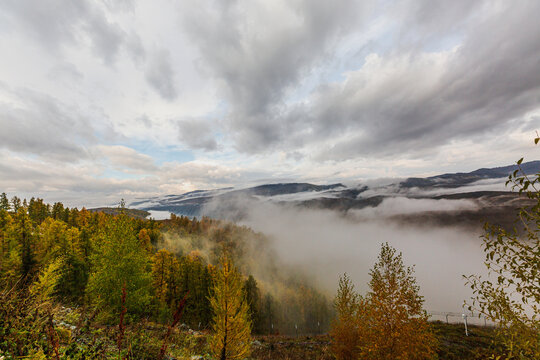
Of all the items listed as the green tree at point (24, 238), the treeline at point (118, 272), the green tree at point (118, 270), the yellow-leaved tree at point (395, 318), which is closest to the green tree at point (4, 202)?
the treeline at point (118, 272)

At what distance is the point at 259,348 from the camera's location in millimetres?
29141

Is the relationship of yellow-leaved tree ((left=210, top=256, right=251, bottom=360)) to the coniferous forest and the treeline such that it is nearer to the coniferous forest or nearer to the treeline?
the coniferous forest

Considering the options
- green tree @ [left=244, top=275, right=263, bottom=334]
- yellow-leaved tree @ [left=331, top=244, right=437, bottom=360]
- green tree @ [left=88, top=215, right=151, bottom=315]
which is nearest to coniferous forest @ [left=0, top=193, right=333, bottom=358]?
green tree @ [left=88, top=215, right=151, bottom=315]

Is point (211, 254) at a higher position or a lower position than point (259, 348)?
lower

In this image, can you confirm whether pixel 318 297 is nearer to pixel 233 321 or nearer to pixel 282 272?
pixel 282 272

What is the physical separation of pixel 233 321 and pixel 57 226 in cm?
4251

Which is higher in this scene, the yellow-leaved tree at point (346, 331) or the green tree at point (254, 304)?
the yellow-leaved tree at point (346, 331)

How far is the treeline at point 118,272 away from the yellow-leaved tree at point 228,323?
110 cm

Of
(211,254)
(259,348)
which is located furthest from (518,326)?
(211,254)

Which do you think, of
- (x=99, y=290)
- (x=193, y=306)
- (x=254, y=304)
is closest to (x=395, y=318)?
(x=99, y=290)

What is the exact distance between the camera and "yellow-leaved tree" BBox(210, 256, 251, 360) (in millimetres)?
13812

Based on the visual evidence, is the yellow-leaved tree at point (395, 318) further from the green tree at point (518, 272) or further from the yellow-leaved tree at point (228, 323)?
the green tree at point (518, 272)

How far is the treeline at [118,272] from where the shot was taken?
18594 mm

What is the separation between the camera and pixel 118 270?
61.1 ft
